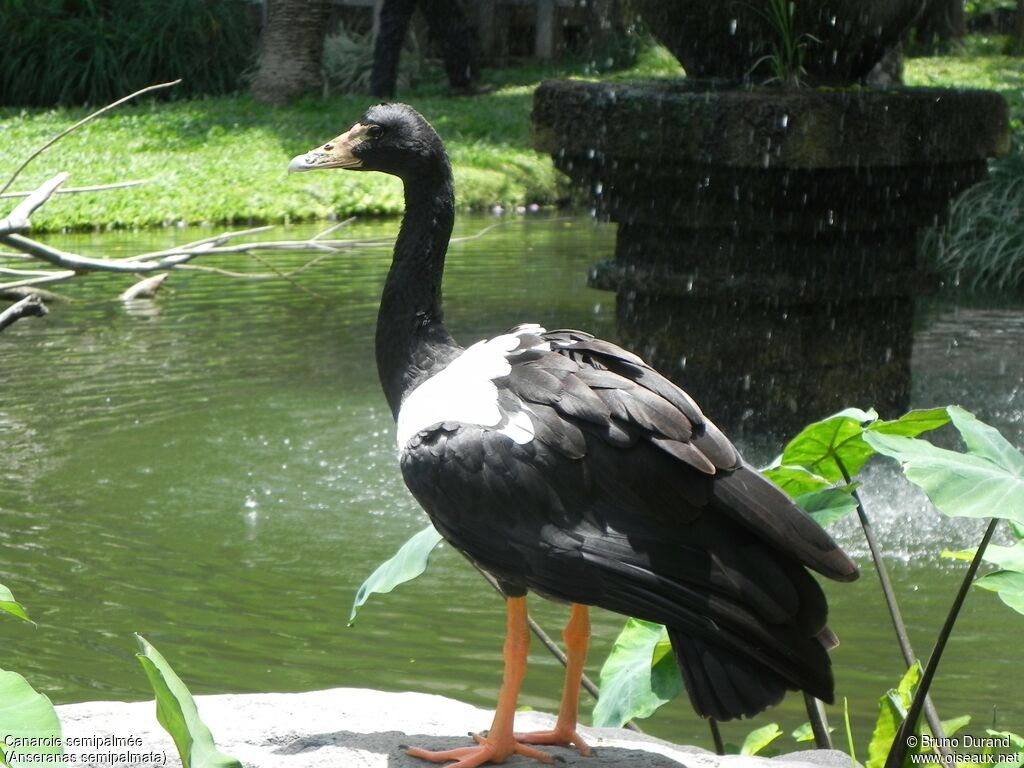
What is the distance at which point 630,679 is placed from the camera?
301 cm

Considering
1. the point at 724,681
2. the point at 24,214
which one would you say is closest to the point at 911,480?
the point at 724,681

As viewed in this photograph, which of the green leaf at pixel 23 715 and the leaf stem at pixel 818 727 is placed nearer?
the green leaf at pixel 23 715

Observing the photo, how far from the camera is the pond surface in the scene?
4.10 meters

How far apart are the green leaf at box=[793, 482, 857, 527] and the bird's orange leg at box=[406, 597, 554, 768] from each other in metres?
0.61

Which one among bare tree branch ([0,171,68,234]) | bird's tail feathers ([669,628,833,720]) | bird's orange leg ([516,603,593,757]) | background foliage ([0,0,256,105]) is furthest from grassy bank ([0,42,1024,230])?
bird's tail feathers ([669,628,833,720])

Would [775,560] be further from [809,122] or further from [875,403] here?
[875,403]

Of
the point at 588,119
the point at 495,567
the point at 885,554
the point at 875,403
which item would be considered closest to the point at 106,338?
the point at 588,119

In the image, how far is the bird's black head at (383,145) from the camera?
336cm

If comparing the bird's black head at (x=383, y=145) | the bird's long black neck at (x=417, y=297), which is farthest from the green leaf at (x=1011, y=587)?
the bird's black head at (x=383, y=145)

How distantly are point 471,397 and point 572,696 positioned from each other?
0.65 m

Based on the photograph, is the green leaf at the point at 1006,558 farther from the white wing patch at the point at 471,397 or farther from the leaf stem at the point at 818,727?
the white wing patch at the point at 471,397

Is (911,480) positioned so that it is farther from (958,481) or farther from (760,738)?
(760,738)

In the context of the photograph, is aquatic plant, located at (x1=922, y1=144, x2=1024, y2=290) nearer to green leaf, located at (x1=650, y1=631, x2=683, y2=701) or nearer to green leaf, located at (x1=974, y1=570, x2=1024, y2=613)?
green leaf, located at (x1=650, y1=631, x2=683, y2=701)

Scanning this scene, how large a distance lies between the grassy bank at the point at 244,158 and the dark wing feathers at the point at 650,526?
8638 mm
